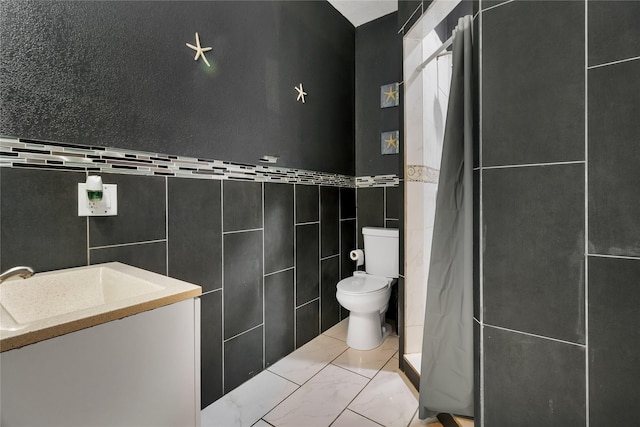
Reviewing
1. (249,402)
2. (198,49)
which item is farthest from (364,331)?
(198,49)

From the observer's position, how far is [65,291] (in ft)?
Result: 3.34

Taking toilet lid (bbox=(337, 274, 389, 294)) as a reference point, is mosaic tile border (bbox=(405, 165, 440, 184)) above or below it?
above

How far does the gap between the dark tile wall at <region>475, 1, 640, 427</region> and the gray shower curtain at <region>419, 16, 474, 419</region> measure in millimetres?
120

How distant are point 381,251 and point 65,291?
1.97 meters

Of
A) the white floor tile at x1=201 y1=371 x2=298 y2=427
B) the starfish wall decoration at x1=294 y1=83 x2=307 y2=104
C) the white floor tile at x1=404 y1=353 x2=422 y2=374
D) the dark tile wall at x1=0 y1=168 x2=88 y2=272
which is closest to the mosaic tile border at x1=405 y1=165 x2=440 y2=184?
the starfish wall decoration at x1=294 y1=83 x2=307 y2=104

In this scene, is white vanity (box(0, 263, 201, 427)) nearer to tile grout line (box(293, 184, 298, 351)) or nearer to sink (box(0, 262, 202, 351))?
sink (box(0, 262, 202, 351))

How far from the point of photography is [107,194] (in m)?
1.21

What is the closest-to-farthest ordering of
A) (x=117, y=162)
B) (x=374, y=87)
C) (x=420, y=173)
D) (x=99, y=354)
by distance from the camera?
(x=99, y=354) < (x=117, y=162) < (x=420, y=173) < (x=374, y=87)

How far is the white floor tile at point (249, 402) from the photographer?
1.48 metres

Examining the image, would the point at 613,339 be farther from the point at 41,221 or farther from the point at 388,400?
the point at 41,221

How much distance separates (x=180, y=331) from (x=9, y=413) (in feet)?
1.13

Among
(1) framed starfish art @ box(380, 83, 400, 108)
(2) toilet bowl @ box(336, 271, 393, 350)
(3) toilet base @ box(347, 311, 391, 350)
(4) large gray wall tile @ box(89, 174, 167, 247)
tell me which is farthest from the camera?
(1) framed starfish art @ box(380, 83, 400, 108)

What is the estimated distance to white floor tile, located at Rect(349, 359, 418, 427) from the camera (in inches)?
58.7

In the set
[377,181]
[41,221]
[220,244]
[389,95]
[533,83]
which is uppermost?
[389,95]
